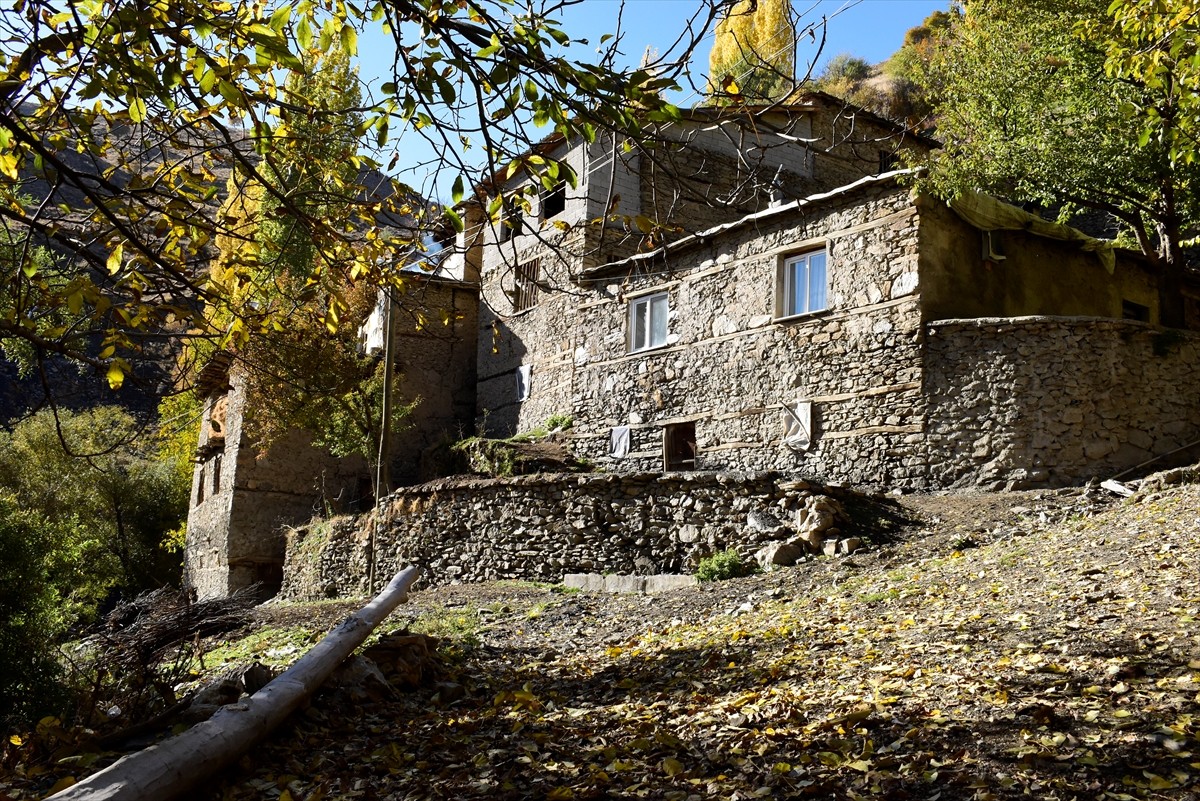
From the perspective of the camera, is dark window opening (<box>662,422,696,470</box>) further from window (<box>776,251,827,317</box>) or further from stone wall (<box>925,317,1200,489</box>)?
stone wall (<box>925,317,1200,489</box>)

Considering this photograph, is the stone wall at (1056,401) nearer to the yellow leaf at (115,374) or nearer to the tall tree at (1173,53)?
the tall tree at (1173,53)

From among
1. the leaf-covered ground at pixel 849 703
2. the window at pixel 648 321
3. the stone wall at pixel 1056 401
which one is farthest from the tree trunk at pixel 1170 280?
the window at pixel 648 321

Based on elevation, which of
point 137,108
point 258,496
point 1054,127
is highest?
point 1054,127

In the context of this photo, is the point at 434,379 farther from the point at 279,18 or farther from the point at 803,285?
the point at 279,18

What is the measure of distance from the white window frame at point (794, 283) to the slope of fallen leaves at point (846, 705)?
22.3 ft

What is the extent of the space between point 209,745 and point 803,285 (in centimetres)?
1238

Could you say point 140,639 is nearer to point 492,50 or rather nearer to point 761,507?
point 492,50

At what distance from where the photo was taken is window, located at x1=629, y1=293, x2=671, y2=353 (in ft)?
56.4

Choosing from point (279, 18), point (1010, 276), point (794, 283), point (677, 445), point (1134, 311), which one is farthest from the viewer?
point (677, 445)

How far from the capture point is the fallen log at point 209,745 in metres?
3.64

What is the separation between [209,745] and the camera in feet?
14.0

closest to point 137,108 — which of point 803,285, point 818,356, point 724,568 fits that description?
point 724,568

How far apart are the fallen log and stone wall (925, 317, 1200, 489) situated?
8955mm

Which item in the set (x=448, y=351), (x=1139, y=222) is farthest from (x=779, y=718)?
(x=448, y=351)
